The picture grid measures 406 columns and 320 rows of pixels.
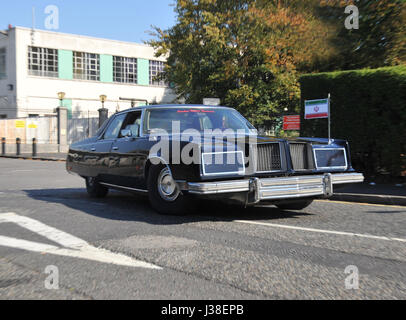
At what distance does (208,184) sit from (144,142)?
5.32 feet

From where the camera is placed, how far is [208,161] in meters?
5.25

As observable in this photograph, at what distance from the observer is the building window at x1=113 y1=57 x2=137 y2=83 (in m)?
43.9

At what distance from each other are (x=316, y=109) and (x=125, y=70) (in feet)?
Answer: 117

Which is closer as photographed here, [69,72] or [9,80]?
[9,80]

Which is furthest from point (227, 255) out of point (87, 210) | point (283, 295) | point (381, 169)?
point (381, 169)

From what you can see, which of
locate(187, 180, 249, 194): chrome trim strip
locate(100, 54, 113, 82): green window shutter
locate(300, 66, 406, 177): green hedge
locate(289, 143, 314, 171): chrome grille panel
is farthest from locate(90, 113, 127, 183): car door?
locate(100, 54, 113, 82): green window shutter

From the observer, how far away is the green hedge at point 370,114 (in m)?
9.89

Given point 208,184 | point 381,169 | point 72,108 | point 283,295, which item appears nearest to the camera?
point 283,295

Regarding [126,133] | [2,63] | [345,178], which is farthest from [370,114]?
[2,63]

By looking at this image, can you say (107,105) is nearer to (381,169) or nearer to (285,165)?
(381,169)

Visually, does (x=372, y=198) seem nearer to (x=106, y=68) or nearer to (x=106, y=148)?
(x=106, y=148)

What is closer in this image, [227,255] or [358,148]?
[227,255]

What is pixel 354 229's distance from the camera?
17.7 feet

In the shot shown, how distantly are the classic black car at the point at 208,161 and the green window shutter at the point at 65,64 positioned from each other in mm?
35146
